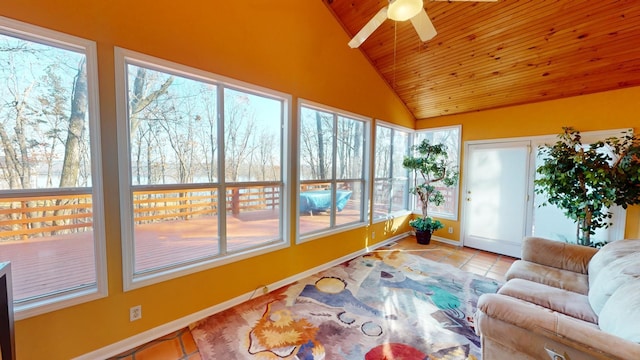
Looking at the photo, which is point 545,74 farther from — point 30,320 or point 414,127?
point 30,320

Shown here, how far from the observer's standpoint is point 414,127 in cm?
500

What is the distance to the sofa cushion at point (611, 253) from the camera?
1800 millimetres

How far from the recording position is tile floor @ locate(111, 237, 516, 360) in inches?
71.6

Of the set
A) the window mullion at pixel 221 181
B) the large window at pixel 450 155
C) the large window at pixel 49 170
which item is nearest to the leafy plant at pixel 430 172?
the large window at pixel 450 155

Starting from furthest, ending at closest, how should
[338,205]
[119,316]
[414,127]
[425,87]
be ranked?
[414,127], [425,87], [338,205], [119,316]

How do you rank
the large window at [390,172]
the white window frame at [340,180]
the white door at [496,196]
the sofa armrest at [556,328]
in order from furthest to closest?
1. the large window at [390,172]
2. the white door at [496,196]
3. the white window frame at [340,180]
4. the sofa armrest at [556,328]

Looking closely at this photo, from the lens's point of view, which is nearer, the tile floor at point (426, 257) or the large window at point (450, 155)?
Answer: the tile floor at point (426, 257)

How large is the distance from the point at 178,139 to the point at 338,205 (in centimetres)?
230

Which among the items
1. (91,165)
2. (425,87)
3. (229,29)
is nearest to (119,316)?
(91,165)

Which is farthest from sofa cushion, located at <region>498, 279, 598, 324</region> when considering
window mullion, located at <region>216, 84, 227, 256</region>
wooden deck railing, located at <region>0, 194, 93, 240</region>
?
wooden deck railing, located at <region>0, 194, 93, 240</region>

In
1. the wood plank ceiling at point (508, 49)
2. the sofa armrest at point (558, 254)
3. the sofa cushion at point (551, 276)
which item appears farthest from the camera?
the wood plank ceiling at point (508, 49)

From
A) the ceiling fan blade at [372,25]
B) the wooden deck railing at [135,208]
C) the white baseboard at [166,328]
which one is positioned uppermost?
the ceiling fan blade at [372,25]

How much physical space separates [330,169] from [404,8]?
85.0 inches

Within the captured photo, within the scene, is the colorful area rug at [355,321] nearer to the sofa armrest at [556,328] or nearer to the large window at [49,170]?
the sofa armrest at [556,328]
